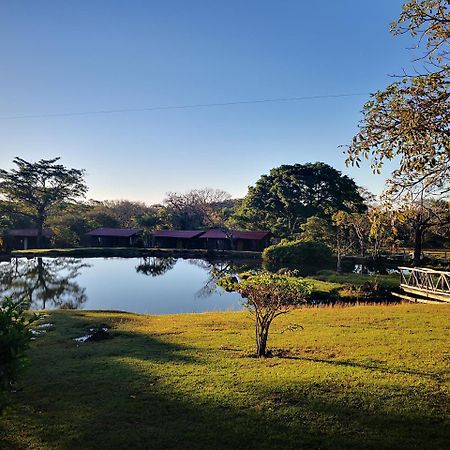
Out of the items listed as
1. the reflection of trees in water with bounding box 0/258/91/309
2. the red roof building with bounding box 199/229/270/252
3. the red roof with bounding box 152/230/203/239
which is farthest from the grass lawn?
the red roof with bounding box 152/230/203/239

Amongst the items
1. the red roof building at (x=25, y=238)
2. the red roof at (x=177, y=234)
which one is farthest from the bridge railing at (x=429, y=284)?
the red roof building at (x=25, y=238)

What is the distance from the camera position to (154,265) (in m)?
36.7

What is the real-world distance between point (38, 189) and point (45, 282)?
25090 mm

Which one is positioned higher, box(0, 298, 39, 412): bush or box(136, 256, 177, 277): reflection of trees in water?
box(0, 298, 39, 412): bush

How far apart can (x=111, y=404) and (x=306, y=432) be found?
260 cm

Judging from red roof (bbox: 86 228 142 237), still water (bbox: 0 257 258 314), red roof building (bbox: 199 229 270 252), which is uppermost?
red roof (bbox: 86 228 142 237)

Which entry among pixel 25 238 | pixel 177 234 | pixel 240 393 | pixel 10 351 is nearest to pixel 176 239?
pixel 177 234

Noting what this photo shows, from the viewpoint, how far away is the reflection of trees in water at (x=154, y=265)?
31.7 meters

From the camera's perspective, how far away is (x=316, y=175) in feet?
139

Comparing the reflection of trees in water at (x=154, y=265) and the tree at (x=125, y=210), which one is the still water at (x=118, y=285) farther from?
the tree at (x=125, y=210)

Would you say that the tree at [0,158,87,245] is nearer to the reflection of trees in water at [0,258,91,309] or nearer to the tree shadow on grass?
the reflection of trees in water at [0,258,91,309]

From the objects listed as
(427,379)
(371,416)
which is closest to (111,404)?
(371,416)

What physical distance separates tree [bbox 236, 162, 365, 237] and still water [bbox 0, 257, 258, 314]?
10.3 meters

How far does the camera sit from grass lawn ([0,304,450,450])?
434 centimetres
